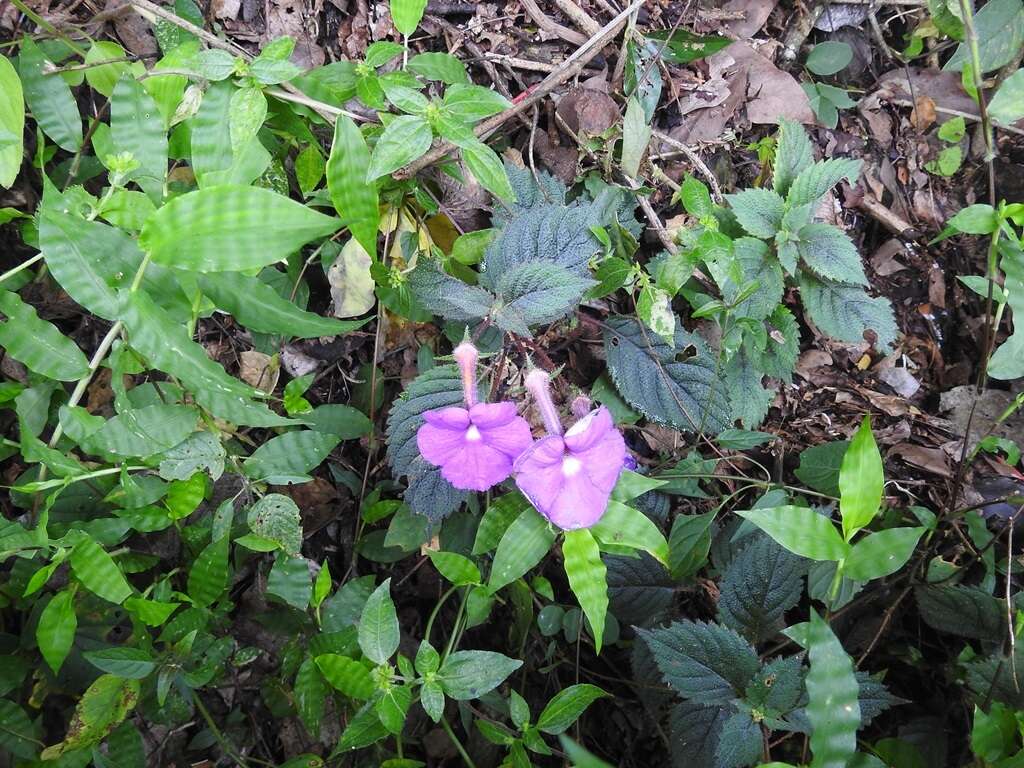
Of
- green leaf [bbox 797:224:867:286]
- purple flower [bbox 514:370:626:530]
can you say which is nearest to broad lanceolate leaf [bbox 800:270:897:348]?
green leaf [bbox 797:224:867:286]

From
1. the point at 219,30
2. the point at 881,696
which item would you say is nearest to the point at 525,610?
the point at 881,696

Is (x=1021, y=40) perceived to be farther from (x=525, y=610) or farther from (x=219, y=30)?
Answer: (x=219, y=30)

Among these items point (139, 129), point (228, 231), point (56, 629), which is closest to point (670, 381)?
point (228, 231)

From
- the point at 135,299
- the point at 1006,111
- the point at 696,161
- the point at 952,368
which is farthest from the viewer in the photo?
the point at 952,368

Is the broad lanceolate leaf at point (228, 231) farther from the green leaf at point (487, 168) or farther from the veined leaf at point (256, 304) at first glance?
the green leaf at point (487, 168)

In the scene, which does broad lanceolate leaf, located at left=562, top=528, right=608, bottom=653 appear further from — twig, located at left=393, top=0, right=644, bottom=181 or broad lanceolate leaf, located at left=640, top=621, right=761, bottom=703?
twig, located at left=393, top=0, right=644, bottom=181

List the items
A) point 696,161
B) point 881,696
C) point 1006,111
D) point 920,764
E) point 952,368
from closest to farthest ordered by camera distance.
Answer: point 1006,111, point 881,696, point 920,764, point 696,161, point 952,368

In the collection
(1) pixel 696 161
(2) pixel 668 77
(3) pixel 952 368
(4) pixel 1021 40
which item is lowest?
(3) pixel 952 368

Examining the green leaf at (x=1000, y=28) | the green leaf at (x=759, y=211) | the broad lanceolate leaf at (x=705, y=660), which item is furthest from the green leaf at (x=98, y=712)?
the green leaf at (x=1000, y=28)
